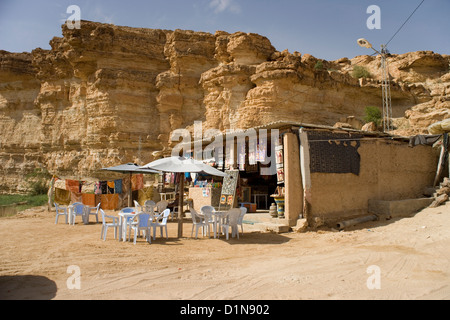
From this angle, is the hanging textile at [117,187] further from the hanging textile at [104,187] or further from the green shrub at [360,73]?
the green shrub at [360,73]

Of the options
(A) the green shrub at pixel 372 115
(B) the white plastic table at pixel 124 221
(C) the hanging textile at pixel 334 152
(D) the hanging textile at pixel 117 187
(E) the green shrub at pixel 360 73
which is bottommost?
(B) the white plastic table at pixel 124 221

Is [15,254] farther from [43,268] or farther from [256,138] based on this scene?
[256,138]

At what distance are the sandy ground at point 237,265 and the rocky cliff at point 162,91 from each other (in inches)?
668

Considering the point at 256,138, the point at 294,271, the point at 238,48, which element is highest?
the point at 238,48

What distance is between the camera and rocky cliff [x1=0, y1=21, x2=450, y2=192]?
24203 mm

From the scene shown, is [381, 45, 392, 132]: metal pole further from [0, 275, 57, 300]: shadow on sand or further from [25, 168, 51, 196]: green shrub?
[25, 168, 51, 196]: green shrub

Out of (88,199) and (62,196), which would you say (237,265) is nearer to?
(88,199)

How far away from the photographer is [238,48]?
2561 centimetres

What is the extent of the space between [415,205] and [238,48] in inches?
787

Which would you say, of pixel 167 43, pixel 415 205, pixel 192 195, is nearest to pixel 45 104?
pixel 167 43

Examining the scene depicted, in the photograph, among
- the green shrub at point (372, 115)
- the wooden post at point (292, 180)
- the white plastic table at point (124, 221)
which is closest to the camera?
the white plastic table at point (124, 221)

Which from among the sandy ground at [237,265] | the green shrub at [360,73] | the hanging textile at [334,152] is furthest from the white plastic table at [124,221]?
the green shrub at [360,73]

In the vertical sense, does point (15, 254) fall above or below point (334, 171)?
below

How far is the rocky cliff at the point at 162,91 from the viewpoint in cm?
2420
